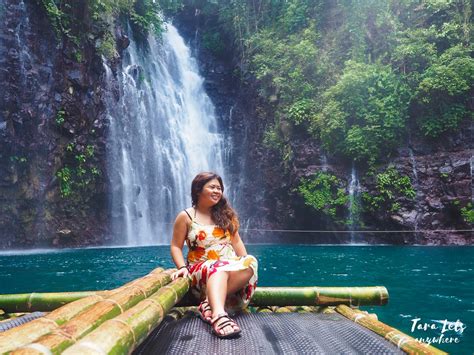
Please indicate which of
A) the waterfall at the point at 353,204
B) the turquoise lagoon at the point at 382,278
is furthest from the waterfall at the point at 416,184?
the turquoise lagoon at the point at 382,278

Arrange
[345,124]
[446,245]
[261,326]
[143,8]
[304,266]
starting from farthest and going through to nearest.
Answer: [143,8] → [345,124] → [446,245] → [304,266] → [261,326]

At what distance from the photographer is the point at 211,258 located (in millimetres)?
2850

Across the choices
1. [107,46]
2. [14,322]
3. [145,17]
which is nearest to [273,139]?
[107,46]

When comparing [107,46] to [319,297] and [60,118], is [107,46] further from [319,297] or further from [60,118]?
[319,297]

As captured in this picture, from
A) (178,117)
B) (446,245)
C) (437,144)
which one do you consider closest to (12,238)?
(178,117)

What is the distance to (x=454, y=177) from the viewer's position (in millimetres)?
14625

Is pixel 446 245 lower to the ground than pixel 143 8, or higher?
lower

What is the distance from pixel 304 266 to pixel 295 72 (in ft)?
39.4

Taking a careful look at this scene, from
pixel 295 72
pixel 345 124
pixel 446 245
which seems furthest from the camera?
pixel 295 72

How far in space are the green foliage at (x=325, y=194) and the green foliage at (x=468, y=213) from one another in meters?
4.39

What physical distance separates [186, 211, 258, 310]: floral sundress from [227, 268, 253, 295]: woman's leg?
4cm

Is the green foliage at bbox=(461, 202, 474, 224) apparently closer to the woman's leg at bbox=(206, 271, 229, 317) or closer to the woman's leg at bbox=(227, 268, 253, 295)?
the woman's leg at bbox=(227, 268, 253, 295)

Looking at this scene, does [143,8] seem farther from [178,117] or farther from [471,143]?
[471,143]

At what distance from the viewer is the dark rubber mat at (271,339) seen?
1.80 metres
